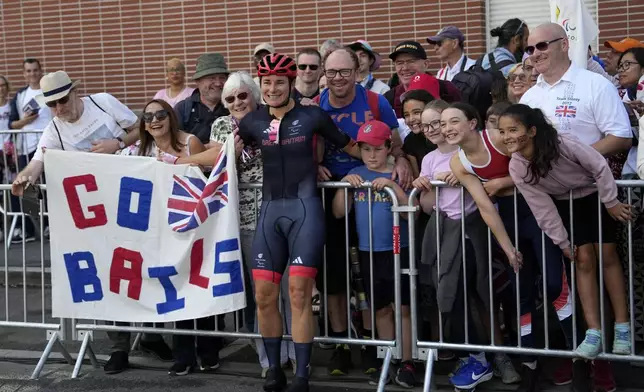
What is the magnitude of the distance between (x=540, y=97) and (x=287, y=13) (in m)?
5.66

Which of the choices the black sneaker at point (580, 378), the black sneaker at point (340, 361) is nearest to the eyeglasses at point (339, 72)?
the black sneaker at point (340, 361)

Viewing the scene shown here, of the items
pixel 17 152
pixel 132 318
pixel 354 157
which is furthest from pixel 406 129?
pixel 17 152

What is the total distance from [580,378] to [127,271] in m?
3.17

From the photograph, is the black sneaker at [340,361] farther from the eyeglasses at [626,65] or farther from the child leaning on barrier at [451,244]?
the eyeglasses at [626,65]

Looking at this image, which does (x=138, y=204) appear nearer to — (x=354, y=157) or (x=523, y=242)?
(x=354, y=157)

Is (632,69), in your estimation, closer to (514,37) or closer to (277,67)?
(514,37)

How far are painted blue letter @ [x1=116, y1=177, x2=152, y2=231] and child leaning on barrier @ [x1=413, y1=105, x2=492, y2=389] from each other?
1931 mm

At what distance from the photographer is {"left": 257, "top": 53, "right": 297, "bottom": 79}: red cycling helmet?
6.52 meters

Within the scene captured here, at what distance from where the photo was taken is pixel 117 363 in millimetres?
7305

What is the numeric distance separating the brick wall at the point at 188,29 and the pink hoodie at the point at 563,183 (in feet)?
15.3

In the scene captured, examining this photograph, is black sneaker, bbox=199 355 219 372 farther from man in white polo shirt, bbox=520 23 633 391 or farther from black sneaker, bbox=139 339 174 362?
man in white polo shirt, bbox=520 23 633 391

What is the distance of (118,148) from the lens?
7680 mm

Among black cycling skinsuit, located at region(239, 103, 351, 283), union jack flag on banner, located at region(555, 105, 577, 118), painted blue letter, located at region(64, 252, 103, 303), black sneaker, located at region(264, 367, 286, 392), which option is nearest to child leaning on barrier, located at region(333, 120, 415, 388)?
black cycling skinsuit, located at region(239, 103, 351, 283)

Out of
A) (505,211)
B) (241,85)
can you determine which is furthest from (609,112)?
(241,85)
